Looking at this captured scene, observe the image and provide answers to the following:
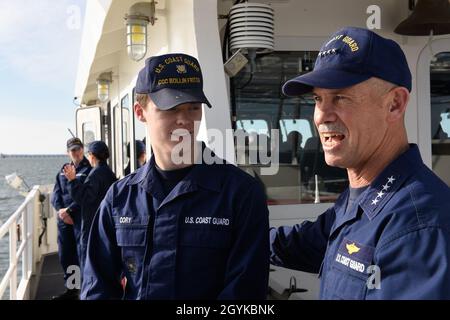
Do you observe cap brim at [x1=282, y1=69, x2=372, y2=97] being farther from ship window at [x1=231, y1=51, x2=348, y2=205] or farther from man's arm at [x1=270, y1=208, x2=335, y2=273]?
ship window at [x1=231, y1=51, x2=348, y2=205]

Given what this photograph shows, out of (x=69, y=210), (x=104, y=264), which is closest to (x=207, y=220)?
(x=104, y=264)

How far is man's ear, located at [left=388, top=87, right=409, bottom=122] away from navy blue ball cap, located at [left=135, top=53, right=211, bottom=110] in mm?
712

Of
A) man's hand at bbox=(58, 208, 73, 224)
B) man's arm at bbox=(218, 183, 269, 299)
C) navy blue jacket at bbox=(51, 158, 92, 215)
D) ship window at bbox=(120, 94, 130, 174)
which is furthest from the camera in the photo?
ship window at bbox=(120, 94, 130, 174)

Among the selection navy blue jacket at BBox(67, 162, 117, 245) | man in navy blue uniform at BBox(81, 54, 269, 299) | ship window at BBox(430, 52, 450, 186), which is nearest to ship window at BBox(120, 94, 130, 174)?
navy blue jacket at BBox(67, 162, 117, 245)

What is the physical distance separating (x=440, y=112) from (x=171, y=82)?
2.54 meters

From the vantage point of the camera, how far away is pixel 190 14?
2562 mm

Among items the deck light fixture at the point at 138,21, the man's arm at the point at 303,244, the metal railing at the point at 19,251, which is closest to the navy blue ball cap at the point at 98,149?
the metal railing at the point at 19,251

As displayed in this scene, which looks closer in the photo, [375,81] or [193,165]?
[375,81]

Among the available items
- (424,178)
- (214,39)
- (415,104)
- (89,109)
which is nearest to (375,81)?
(424,178)

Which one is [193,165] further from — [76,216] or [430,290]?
[76,216]

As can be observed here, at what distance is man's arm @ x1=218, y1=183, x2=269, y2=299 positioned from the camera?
5.16ft

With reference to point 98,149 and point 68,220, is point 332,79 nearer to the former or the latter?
point 98,149

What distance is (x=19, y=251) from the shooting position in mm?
5461
